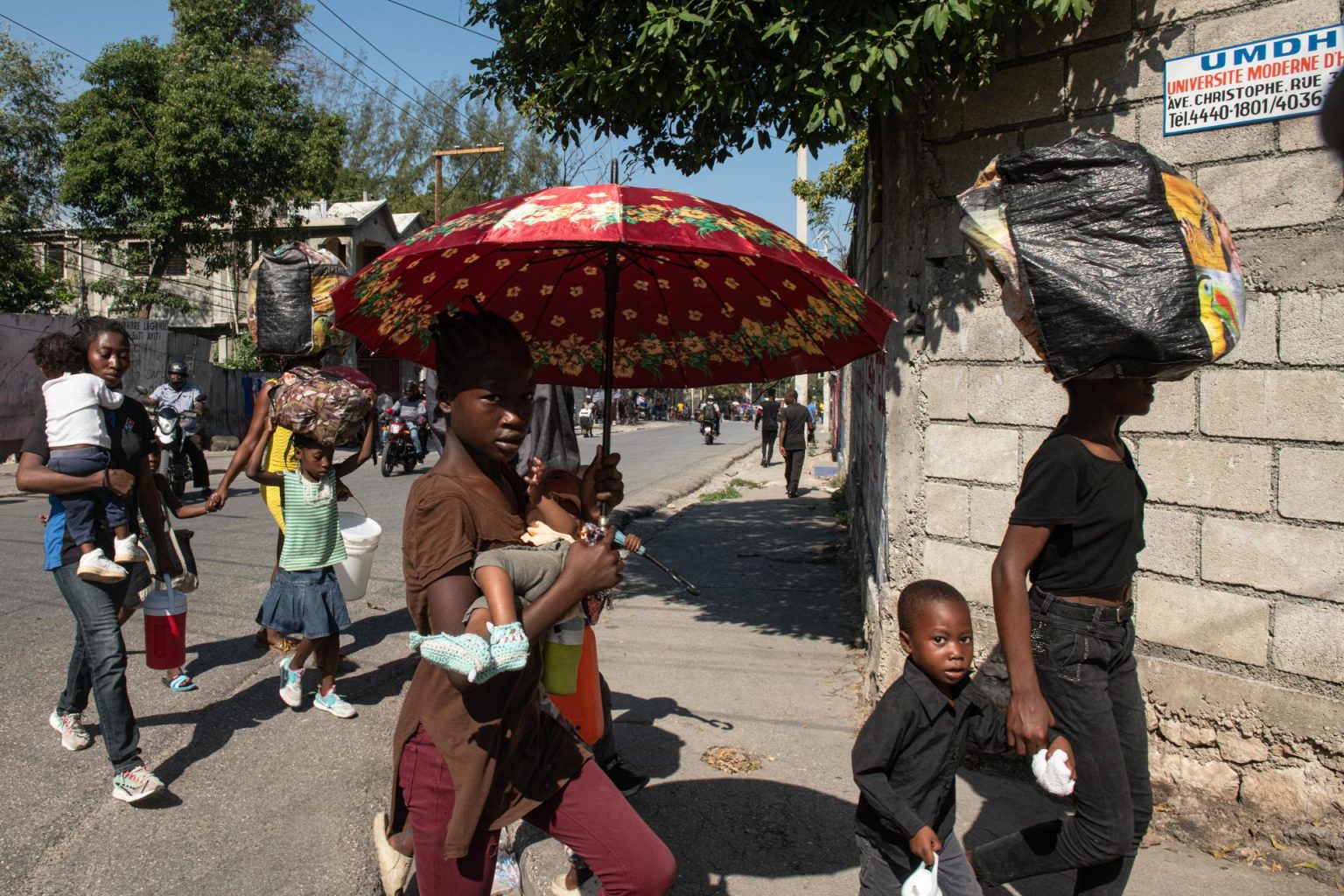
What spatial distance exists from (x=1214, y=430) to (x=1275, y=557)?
51 cm

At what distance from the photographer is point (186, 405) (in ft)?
41.5

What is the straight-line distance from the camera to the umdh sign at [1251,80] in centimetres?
347

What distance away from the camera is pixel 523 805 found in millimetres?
2217

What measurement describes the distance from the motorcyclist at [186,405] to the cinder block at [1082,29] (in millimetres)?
11326

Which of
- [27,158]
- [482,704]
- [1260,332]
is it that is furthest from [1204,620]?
[27,158]

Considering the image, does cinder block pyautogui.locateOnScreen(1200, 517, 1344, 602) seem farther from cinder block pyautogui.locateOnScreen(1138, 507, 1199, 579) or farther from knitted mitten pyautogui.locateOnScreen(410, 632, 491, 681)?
knitted mitten pyautogui.locateOnScreen(410, 632, 491, 681)

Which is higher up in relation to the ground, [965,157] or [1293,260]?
[965,157]

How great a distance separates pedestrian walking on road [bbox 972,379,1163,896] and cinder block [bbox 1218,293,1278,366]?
1.30 m

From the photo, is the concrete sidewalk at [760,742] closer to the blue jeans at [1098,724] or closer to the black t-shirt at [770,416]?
the blue jeans at [1098,724]

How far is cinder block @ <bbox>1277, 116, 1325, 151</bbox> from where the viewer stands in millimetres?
3487

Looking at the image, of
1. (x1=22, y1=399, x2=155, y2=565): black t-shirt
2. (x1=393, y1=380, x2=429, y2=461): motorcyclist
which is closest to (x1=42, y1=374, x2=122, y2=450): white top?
(x1=22, y1=399, x2=155, y2=565): black t-shirt

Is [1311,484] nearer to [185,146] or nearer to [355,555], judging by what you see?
[355,555]

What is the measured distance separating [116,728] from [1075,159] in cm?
390

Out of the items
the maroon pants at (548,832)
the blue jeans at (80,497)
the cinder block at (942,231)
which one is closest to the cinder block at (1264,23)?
the cinder block at (942,231)
